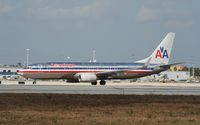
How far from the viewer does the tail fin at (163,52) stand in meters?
79.9

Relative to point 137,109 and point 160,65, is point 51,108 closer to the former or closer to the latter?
point 137,109

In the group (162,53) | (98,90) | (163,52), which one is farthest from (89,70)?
(98,90)

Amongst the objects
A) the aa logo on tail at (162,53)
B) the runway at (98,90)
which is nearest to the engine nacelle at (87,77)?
the aa logo on tail at (162,53)

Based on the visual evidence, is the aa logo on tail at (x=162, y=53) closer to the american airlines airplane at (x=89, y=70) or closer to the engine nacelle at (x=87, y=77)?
the american airlines airplane at (x=89, y=70)

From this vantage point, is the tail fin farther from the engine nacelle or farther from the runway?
the runway

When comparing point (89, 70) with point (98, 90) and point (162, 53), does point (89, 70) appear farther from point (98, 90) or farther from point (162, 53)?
point (98, 90)

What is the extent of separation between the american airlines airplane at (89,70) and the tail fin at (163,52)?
35.2 inches

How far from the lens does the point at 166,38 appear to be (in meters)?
83.4

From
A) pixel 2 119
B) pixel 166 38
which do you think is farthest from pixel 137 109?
pixel 166 38

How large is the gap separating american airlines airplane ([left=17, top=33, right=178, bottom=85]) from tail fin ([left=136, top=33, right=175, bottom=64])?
89cm

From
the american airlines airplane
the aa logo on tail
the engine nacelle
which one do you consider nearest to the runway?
the engine nacelle

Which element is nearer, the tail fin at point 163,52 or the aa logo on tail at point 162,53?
the tail fin at point 163,52

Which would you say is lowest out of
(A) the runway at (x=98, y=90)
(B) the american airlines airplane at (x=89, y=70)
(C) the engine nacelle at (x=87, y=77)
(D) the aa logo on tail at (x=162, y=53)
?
(A) the runway at (x=98, y=90)

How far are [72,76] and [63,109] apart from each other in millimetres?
49711
